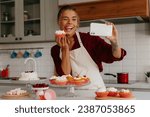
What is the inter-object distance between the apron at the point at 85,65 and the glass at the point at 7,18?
1.72 metres

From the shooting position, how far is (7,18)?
3354mm

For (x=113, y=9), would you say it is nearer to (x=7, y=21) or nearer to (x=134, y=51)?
(x=134, y=51)

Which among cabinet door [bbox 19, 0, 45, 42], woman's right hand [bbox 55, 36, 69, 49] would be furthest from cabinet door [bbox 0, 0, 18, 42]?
woman's right hand [bbox 55, 36, 69, 49]

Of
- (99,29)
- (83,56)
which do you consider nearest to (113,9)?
(83,56)

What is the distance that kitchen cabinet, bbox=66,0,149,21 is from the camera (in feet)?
7.84

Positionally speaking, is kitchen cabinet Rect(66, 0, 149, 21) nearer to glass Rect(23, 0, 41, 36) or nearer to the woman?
glass Rect(23, 0, 41, 36)

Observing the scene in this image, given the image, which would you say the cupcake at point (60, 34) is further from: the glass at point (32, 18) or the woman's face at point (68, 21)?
the glass at point (32, 18)

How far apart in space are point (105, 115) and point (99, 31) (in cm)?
43

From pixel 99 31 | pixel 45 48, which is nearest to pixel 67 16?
pixel 99 31

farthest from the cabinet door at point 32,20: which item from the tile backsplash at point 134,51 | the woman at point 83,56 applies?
the woman at point 83,56

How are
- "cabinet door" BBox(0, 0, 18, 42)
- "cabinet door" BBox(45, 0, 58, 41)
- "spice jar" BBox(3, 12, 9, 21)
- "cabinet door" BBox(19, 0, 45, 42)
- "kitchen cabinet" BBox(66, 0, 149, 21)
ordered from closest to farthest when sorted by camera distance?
"kitchen cabinet" BBox(66, 0, 149, 21), "cabinet door" BBox(45, 0, 58, 41), "cabinet door" BBox(19, 0, 45, 42), "cabinet door" BBox(0, 0, 18, 42), "spice jar" BBox(3, 12, 9, 21)

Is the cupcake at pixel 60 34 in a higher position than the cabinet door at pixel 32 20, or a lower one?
lower

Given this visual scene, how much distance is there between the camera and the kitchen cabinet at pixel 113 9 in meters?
2.39

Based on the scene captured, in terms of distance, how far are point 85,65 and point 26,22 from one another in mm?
1704
